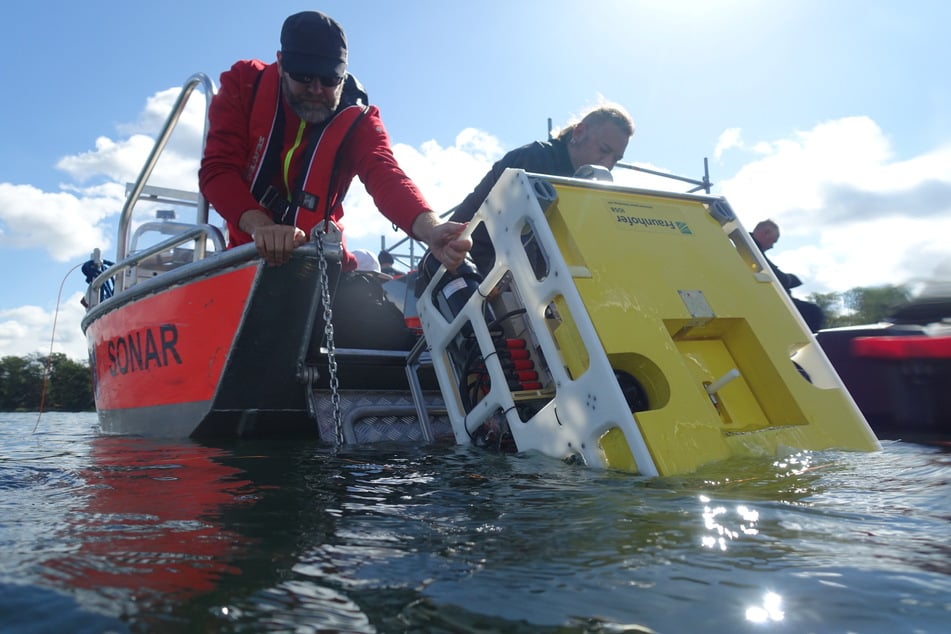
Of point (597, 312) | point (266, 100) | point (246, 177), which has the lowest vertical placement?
point (597, 312)

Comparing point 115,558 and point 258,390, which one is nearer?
point 115,558

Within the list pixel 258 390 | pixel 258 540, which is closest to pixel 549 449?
pixel 258 540

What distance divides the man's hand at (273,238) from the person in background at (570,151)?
80 centimetres

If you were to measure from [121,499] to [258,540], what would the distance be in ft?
1.93

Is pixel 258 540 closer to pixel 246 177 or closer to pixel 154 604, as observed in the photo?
pixel 154 604

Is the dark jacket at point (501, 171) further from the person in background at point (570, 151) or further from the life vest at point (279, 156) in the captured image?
the life vest at point (279, 156)

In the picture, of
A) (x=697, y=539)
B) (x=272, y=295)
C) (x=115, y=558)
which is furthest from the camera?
(x=272, y=295)

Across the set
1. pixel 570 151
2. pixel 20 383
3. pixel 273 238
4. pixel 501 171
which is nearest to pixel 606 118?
pixel 570 151

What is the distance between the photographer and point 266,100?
2.86m

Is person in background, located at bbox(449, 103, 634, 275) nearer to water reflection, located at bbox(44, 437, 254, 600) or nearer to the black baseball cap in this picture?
the black baseball cap

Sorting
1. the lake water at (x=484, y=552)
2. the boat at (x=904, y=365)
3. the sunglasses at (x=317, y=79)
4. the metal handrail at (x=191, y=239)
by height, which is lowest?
the lake water at (x=484, y=552)

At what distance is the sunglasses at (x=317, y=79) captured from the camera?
2.68 meters

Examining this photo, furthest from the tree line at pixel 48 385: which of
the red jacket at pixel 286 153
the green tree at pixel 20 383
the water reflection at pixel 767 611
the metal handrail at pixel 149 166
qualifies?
the water reflection at pixel 767 611

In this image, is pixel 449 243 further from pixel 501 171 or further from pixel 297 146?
pixel 297 146
